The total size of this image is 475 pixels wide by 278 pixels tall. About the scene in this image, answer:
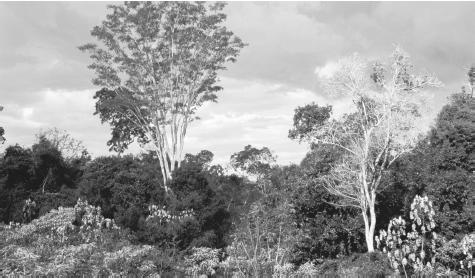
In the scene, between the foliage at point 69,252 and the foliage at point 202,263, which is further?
the foliage at point 202,263

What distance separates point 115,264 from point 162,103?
39.8 ft

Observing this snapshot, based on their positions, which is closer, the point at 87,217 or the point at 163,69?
the point at 87,217

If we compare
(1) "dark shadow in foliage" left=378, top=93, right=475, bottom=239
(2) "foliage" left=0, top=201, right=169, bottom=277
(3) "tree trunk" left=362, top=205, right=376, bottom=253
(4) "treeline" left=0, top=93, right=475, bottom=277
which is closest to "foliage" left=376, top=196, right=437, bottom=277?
(2) "foliage" left=0, top=201, right=169, bottom=277

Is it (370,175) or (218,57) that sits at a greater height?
(218,57)

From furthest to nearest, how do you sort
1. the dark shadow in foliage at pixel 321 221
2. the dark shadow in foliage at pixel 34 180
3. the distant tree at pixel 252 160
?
the distant tree at pixel 252 160 < the dark shadow in foliage at pixel 34 180 < the dark shadow in foliage at pixel 321 221

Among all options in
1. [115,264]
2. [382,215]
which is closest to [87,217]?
[115,264]

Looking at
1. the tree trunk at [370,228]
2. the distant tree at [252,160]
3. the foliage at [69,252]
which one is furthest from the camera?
the distant tree at [252,160]

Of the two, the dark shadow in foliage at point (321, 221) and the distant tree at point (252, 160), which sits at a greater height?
the distant tree at point (252, 160)

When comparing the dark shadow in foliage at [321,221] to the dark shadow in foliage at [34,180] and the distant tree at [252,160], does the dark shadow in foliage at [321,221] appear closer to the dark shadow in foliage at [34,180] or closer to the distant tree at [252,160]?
the dark shadow in foliage at [34,180]

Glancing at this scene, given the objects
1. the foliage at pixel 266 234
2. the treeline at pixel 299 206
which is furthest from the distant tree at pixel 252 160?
the treeline at pixel 299 206

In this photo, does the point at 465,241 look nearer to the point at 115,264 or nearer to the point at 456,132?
the point at 115,264

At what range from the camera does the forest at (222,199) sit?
13188 millimetres

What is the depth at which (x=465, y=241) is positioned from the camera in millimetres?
7422

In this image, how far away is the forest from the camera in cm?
1319
